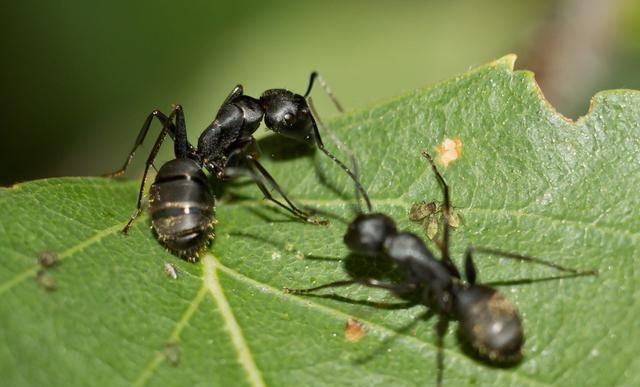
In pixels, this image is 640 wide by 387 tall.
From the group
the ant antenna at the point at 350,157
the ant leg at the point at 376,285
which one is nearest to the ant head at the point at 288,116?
the ant antenna at the point at 350,157

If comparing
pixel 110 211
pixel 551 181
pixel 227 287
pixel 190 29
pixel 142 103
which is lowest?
pixel 227 287

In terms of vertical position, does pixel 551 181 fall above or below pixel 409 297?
above

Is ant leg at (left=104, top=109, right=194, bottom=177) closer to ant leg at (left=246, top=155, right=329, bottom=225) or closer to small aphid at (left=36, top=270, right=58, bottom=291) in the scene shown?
ant leg at (left=246, top=155, right=329, bottom=225)

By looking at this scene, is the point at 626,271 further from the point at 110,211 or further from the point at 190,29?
the point at 190,29

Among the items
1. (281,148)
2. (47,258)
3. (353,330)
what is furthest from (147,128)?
(353,330)

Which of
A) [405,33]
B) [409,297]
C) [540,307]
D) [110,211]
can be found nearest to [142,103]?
[405,33]

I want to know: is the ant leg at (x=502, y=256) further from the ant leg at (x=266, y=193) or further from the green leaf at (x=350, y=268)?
the ant leg at (x=266, y=193)
